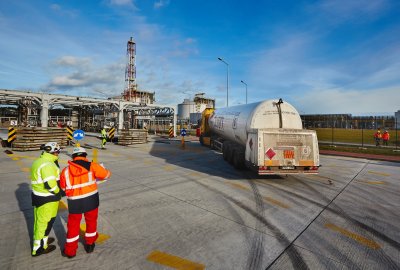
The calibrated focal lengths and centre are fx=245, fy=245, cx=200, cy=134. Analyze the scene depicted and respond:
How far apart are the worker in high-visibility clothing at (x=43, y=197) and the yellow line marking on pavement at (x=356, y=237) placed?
234 inches

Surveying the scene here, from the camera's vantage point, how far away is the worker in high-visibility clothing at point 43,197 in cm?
427

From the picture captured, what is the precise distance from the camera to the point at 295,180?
10.6 meters

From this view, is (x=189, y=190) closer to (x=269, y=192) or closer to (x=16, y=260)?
(x=269, y=192)

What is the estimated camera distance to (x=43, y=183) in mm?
4258

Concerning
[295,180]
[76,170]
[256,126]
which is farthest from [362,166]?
[76,170]

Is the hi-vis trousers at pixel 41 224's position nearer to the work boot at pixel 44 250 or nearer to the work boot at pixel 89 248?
the work boot at pixel 44 250

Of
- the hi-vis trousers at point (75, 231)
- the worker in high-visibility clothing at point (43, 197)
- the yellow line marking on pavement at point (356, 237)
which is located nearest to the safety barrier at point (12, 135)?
the worker in high-visibility clothing at point (43, 197)

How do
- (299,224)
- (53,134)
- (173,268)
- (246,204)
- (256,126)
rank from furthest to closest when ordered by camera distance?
(53,134)
(256,126)
(246,204)
(299,224)
(173,268)

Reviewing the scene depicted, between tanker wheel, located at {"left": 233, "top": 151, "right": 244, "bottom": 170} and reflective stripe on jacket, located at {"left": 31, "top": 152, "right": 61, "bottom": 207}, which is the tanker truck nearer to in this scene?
tanker wheel, located at {"left": 233, "top": 151, "right": 244, "bottom": 170}

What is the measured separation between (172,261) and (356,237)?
4.01 m

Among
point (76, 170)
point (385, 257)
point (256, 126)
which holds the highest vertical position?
point (256, 126)

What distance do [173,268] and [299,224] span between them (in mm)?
3421

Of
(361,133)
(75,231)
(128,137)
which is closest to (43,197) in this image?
(75,231)

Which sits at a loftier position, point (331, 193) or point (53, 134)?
point (53, 134)
